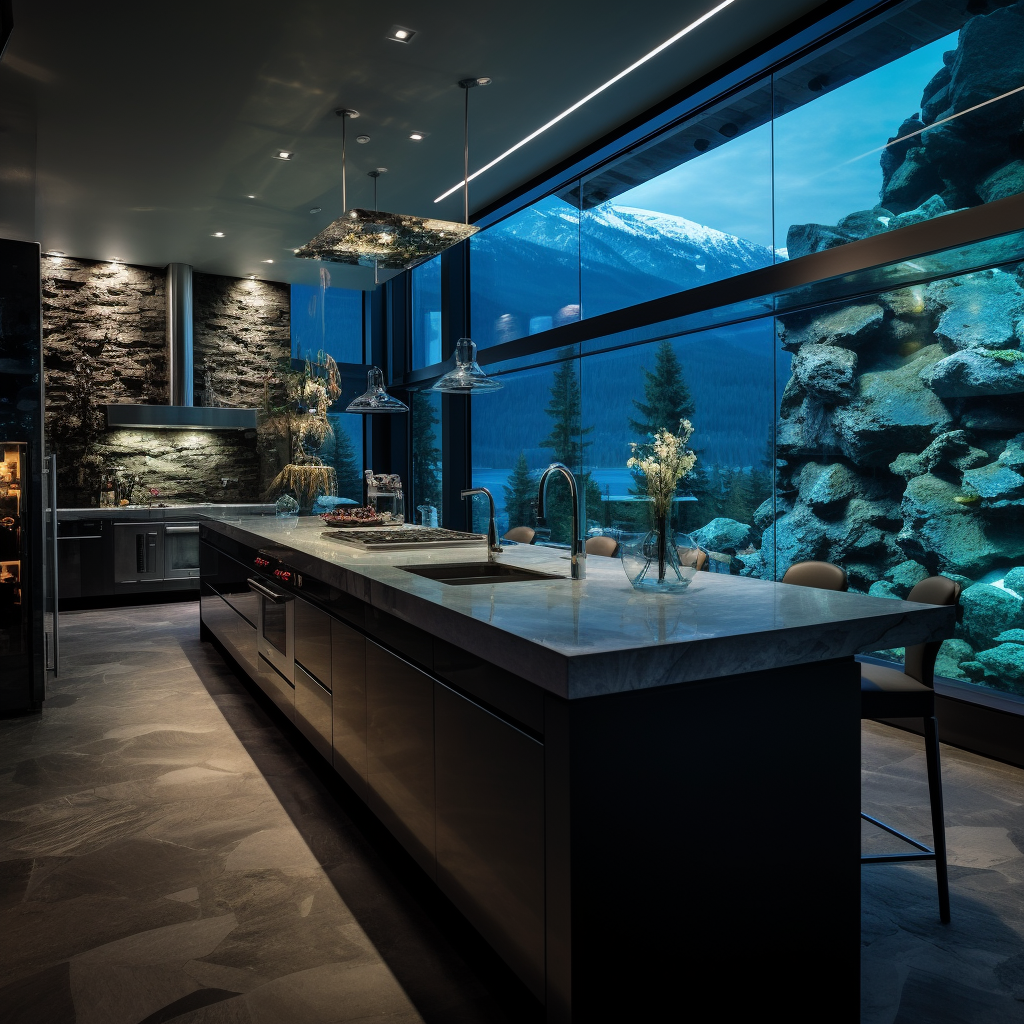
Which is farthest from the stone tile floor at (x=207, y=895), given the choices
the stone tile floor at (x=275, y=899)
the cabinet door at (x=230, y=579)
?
the cabinet door at (x=230, y=579)

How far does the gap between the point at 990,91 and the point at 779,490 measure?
2542mm

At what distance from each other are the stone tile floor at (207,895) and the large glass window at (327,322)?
5873 mm

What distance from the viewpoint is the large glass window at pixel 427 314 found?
322 inches

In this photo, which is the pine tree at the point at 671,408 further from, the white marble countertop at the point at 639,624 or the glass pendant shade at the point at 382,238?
the white marble countertop at the point at 639,624

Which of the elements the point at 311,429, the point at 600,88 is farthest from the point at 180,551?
the point at 600,88

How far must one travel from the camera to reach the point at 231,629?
4.67 metres

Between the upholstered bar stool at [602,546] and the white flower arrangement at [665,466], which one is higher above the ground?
the white flower arrangement at [665,466]

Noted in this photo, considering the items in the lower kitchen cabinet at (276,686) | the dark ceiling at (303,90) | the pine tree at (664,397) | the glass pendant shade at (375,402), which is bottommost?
the lower kitchen cabinet at (276,686)

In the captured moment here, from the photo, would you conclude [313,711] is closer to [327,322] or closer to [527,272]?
[527,272]

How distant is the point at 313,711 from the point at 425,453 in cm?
578

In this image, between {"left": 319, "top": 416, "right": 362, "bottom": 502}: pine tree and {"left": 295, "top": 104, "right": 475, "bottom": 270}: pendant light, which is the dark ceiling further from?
{"left": 319, "top": 416, "right": 362, "bottom": 502}: pine tree

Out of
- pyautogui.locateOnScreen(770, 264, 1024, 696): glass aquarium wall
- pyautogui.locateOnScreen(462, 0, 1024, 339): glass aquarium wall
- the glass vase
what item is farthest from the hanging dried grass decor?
the glass vase

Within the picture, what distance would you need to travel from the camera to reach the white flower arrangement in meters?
2.04

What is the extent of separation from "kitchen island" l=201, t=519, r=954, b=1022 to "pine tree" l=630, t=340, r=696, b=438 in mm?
3842
